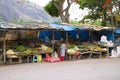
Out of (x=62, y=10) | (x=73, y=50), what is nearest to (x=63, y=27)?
(x=73, y=50)

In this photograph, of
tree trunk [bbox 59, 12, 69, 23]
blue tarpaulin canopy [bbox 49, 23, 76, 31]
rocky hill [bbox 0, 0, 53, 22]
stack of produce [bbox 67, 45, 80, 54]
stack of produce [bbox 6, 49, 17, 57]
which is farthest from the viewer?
tree trunk [bbox 59, 12, 69, 23]

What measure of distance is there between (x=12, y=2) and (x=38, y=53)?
14.6m

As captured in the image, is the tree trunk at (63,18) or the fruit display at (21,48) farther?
the tree trunk at (63,18)

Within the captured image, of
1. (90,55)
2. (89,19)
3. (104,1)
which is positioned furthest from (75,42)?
(89,19)

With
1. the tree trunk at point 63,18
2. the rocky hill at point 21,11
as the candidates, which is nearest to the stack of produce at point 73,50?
the tree trunk at point 63,18

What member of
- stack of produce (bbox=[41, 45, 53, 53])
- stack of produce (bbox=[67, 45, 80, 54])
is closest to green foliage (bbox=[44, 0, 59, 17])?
stack of produce (bbox=[67, 45, 80, 54])

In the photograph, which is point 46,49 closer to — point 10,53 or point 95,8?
point 10,53

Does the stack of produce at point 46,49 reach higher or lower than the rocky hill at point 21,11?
lower

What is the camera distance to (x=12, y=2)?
1270 inches

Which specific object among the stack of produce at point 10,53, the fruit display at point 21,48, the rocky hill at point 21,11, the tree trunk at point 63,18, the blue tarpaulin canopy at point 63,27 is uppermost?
the rocky hill at point 21,11

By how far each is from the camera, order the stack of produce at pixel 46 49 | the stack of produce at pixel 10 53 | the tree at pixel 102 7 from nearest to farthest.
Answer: the stack of produce at pixel 10 53, the stack of produce at pixel 46 49, the tree at pixel 102 7

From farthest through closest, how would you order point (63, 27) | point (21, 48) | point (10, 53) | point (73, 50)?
1. point (73, 50)
2. point (63, 27)
3. point (21, 48)
4. point (10, 53)

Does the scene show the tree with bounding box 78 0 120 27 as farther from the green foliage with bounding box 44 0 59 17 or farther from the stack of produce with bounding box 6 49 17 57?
the stack of produce with bounding box 6 49 17 57

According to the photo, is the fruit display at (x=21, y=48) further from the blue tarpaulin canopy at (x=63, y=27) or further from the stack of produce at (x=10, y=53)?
the blue tarpaulin canopy at (x=63, y=27)
